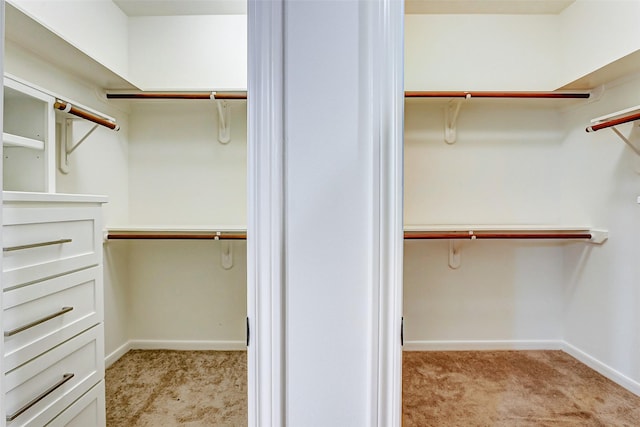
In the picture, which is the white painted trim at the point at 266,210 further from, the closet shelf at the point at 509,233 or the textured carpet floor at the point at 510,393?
the closet shelf at the point at 509,233

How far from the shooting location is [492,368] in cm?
205

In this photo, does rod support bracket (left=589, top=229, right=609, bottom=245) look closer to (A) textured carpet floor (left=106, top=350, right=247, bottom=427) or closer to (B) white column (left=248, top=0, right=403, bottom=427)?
(B) white column (left=248, top=0, right=403, bottom=427)

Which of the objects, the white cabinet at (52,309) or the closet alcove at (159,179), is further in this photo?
the closet alcove at (159,179)

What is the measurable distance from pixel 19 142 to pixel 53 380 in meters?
0.82

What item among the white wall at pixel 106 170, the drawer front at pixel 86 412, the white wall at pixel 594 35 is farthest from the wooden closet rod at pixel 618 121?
the white wall at pixel 106 170

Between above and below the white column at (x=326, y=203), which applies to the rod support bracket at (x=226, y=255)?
below

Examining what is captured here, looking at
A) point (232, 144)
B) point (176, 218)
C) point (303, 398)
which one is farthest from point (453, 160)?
point (303, 398)

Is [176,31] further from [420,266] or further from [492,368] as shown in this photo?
[492,368]

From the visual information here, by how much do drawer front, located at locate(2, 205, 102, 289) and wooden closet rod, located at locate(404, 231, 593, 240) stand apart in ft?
5.18

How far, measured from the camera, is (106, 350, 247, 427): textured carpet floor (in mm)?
1578

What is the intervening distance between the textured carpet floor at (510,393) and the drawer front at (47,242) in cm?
158

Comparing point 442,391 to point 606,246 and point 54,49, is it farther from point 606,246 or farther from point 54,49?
point 54,49

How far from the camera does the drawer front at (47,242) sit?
0.94 m

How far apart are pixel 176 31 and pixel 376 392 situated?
2.58m
